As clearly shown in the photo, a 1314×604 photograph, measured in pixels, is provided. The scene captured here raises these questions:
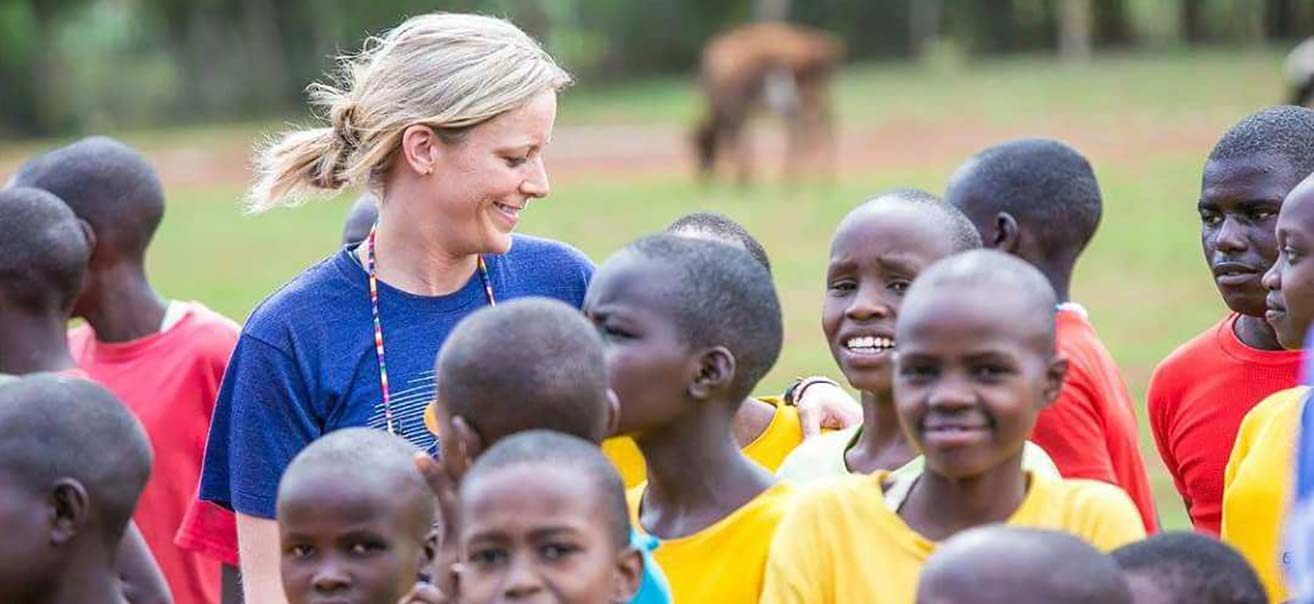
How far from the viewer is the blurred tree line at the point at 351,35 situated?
34.8 m

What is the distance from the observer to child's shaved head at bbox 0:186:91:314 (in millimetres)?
5332

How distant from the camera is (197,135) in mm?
34094

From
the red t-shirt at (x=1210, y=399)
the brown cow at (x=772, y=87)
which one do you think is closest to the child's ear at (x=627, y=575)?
the red t-shirt at (x=1210, y=399)

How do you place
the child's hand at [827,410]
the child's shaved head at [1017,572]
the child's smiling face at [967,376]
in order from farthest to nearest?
1. the child's hand at [827,410]
2. the child's smiling face at [967,376]
3. the child's shaved head at [1017,572]

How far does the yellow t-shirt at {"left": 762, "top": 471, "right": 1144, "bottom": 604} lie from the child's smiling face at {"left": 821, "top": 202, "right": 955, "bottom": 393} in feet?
2.35

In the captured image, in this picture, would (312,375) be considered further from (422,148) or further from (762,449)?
(762,449)

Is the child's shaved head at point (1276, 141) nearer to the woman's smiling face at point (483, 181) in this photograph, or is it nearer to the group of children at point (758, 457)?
the group of children at point (758, 457)

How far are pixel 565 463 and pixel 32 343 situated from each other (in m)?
2.45

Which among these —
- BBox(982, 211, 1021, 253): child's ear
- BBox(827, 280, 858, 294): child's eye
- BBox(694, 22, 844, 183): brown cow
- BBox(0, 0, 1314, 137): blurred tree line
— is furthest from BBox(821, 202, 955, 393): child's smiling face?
BBox(0, 0, 1314, 137): blurred tree line

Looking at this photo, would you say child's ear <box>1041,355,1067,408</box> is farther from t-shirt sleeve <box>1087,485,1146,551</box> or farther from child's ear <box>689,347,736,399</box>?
child's ear <box>689,347,736,399</box>

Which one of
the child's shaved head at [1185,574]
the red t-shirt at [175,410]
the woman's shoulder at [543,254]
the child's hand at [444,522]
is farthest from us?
the red t-shirt at [175,410]

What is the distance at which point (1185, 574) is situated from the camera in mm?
3324

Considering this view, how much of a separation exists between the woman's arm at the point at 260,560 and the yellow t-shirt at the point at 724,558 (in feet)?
3.16

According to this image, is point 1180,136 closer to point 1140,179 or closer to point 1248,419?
point 1140,179
